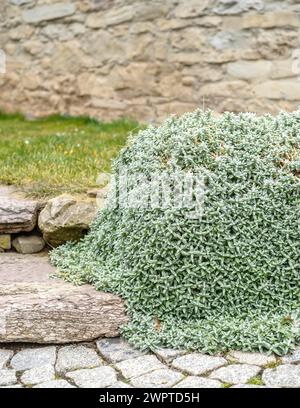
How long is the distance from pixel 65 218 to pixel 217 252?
3.41 ft

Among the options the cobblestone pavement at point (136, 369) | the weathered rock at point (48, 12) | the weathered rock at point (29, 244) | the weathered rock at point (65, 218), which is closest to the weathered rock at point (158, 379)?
the cobblestone pavement at point (136, 369)

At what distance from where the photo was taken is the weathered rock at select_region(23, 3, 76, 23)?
8.00m

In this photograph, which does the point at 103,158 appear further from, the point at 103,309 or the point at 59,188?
the point at 103,309

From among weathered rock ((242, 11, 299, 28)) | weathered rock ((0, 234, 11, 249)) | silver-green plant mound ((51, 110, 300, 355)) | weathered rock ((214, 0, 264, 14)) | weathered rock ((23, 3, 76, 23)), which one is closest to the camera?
silver-green plant mound ((51, 110, 300, 355))

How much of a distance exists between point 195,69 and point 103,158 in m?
2.31

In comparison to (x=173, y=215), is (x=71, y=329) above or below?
below

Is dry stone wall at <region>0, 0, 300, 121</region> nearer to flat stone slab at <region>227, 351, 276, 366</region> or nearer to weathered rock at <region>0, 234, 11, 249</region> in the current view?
weathered rock at <region>0, 234, 11, 249</region>

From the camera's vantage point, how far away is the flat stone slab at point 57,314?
3.59 meters

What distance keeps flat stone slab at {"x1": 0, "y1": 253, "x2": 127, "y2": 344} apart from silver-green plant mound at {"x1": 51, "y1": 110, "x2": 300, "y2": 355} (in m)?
0.09

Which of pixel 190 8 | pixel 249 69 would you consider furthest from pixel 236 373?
pixel 190 8

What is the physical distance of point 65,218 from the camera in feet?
13.6

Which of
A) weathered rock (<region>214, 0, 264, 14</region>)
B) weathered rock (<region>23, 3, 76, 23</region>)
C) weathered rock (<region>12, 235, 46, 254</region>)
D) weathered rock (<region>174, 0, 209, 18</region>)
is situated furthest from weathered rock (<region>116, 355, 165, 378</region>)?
weathered rock (<region>23, 3, 76, 23</region>)

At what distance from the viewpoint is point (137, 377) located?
327 centimetres
